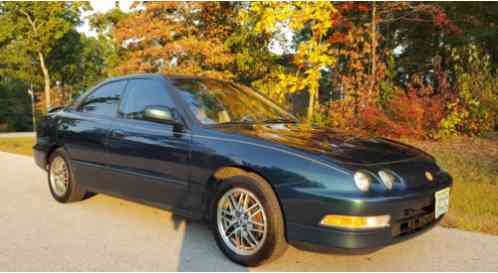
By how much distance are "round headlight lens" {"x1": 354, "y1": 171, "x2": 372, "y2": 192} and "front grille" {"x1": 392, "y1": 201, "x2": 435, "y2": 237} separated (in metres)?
0.35

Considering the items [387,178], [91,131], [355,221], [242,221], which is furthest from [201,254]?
[91,131]

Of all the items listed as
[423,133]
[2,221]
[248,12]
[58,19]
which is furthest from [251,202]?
[58,19]

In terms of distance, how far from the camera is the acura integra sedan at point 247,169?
9.18 ft

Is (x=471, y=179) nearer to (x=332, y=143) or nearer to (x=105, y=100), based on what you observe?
(x=332, y=143)

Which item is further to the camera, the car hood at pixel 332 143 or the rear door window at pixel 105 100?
the rear door window at pixel 105 100

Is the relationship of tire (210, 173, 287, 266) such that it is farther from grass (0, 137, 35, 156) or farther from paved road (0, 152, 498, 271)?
grass (0, 137, 35, 156)

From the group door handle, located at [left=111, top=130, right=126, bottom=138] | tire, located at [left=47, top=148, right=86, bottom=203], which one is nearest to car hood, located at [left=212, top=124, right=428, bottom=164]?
door handle, located at [left=111, top=130, right=126, bottom=138]

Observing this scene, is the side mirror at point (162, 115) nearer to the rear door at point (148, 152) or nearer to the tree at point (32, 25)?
the rear door at point (148, 152)

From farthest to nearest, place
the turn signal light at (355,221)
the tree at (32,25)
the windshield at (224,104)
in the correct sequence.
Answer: the tree at (32,25) < the windshield at (224,104) < the turn signal light at (355,221)

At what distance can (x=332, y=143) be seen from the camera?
11.0 ft

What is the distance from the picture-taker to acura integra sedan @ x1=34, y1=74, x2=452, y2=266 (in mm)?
2799

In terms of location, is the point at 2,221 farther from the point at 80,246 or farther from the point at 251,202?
the point at 251,202

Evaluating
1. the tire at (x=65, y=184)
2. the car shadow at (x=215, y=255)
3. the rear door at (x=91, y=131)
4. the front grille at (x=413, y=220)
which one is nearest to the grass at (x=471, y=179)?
the car shadow at (x=215, y=255)

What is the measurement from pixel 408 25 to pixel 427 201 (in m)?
19.2
